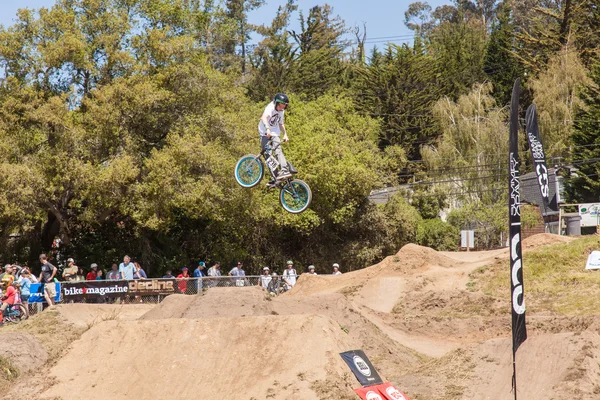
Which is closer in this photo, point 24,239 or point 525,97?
point 24,239

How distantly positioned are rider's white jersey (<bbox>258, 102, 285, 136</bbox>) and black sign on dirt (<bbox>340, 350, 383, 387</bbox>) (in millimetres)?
5069

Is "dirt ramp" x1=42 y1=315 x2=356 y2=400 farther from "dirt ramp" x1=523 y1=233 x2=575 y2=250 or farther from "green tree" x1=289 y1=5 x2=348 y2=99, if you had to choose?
"green tree" x1=289 y1=5 x2=348 y2=99

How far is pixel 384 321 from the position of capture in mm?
24688

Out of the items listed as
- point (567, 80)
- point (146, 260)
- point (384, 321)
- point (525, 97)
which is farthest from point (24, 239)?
point (525, 97)

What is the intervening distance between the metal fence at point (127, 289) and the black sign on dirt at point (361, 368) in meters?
8.59

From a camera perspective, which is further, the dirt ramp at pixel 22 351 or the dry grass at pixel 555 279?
the dry grass at pixel 555 279

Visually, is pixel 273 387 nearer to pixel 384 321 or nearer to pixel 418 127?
pixel 384 321

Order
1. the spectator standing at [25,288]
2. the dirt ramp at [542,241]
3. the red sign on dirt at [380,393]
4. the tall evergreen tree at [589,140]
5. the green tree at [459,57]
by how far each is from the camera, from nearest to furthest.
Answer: the red sign on dirt at [380,393] → the spectator standing at [25,288] → the dirt ramp at [542,241] → the tall evergreen tree at [589,140] → the green tree at [459,57]

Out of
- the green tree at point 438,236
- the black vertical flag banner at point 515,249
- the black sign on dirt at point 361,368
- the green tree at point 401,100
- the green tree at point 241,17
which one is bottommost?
the green tree at point 438,236

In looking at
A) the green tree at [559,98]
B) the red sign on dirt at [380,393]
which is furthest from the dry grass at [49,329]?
the green tree at [559,98]

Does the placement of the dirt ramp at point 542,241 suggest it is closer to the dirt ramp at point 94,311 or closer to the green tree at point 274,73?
the dirt ramp at point 94,311

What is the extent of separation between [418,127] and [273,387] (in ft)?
150

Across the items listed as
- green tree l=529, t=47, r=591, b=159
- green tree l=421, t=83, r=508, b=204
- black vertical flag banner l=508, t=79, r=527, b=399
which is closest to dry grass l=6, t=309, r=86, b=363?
black vertical flag banner l=508, t=79, r=527, b=399

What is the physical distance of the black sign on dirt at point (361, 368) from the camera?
1457cm
